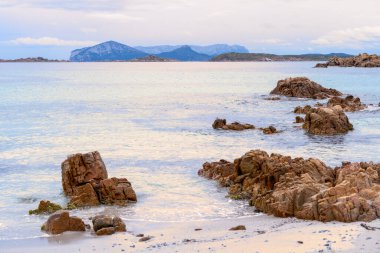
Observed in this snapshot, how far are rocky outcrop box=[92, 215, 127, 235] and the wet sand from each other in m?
0.25

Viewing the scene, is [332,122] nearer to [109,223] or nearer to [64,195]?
[64,195]

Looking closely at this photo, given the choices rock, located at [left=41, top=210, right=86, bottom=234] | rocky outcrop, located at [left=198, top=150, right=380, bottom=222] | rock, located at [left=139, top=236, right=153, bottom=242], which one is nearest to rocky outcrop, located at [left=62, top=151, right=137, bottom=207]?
rock, located at [left=41, top=210, right=86, bottom=234]

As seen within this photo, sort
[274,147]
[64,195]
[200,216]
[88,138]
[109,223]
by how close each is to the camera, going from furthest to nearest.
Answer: [88,138] → [274,147] → [64,195] → [200,216] → [109,223]

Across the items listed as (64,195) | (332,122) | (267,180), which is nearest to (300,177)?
(267,180)

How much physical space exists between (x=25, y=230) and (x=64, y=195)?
214 inches

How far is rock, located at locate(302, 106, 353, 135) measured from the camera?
43438 millimetres

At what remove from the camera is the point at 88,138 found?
4369 centimetres

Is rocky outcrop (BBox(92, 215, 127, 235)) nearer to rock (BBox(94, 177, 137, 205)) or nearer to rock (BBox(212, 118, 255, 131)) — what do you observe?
rock (BBox(94, 177, 137, 205))

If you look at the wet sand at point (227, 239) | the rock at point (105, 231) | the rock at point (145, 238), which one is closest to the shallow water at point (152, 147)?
the wet sand at point (227, 239)

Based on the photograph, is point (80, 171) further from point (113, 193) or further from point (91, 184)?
point (113, 193)

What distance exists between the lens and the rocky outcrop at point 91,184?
23.1 meters

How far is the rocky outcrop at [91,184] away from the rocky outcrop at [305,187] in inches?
181

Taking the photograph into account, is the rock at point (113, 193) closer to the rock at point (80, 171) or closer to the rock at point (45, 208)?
the rock at point (80, 171)

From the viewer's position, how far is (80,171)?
24.8 meters
